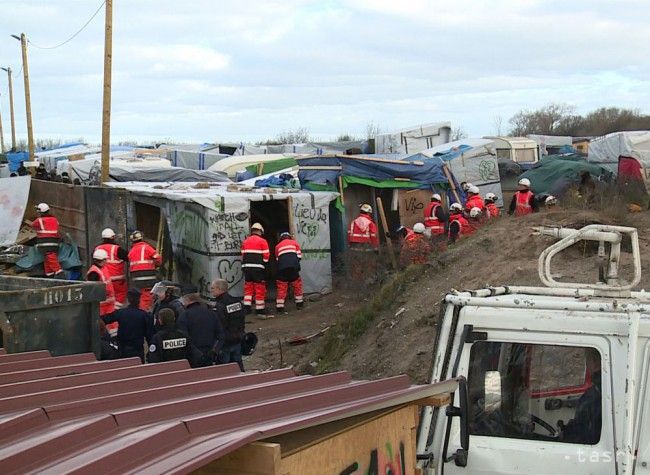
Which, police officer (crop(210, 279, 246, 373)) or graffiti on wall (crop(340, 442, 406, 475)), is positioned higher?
graffiti on wall (crop(340, 442, 406, 475))

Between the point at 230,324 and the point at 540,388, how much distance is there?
6.49 metres

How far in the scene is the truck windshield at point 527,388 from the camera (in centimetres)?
477

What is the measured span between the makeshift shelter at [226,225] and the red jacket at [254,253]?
2.43 ft

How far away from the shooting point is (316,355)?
1331 cm

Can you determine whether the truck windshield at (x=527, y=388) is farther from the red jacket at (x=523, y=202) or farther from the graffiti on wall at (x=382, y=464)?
the red jacket at (x=523, y=202)

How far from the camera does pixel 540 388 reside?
4.92 metres

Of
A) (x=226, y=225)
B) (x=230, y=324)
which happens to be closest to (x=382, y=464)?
(x=230, y=324)

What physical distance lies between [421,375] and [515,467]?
222 inches

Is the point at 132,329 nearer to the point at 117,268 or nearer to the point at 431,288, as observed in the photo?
the point at 431,288

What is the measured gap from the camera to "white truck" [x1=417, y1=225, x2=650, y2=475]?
4.56m

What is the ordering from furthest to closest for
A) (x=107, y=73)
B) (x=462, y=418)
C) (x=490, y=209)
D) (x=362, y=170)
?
(x=107, y=73) < (x=490, y=209) < (x=362, y=170) < (x=462, y=418)

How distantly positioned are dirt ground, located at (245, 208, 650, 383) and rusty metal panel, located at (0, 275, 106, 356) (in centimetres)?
384

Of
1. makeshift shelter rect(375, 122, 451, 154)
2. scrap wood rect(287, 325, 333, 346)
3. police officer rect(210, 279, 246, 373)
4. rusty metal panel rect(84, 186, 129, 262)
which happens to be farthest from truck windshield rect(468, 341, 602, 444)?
makeshift shelter rect(375, 122, 451, 154)

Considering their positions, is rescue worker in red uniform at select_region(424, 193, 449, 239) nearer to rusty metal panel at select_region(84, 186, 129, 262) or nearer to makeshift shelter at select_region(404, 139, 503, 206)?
makeshift shelter at select_region(404, 139, 503, 206)
